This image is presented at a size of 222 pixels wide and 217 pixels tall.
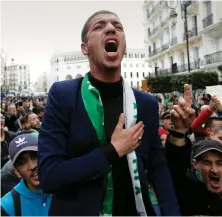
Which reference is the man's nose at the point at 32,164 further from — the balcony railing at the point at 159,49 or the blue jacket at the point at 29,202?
the balcony railing at the point at 159,49

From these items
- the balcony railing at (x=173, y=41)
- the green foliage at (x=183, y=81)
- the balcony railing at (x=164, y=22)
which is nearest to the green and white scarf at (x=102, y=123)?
the green foliage at (x=183, y=81)

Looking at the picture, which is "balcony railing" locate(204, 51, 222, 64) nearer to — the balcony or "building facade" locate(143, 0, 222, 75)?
"building facade" locate(143, 0, 222, 75)

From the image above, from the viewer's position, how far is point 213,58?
23688 mm

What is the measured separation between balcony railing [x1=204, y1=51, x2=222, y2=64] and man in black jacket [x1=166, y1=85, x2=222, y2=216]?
71.9 ft

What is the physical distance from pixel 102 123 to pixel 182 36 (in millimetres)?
30666

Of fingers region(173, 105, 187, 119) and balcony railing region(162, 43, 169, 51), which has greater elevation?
balcony railing region(162, 43, 169, 51)

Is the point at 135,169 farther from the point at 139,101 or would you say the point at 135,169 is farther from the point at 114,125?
the point at 139,101

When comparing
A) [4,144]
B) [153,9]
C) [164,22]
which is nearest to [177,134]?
[4,144]

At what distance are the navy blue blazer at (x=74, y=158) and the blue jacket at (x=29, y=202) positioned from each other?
2.36 feet

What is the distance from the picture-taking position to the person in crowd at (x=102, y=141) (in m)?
1.28

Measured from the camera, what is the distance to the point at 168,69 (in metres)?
34.0

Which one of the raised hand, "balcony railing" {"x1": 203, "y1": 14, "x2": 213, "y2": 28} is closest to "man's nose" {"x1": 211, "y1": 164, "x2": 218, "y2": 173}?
the raised hand

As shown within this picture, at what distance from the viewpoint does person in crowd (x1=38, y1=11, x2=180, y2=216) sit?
128 centimetres

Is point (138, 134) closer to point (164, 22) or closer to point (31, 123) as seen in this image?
point (31, 123)
